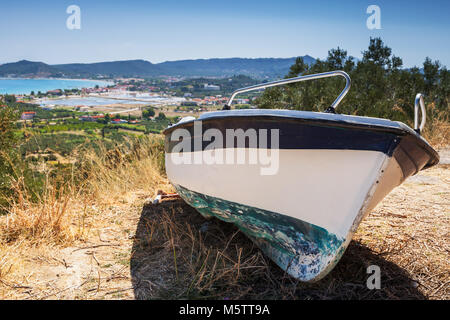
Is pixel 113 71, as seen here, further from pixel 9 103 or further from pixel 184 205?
pixel 184 205

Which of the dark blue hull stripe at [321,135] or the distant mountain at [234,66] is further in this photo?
the distant mountain at [234,66]

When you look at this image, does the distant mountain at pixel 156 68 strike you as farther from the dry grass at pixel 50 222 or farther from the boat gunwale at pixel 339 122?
the boat gunwale at pixel 339 122

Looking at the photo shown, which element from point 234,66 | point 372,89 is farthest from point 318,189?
point 234,66

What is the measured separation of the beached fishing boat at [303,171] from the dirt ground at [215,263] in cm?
26

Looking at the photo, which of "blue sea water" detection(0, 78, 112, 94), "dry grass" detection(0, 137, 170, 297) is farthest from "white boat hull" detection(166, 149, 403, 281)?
"blue sea water" detection(0, 78, 112, 94)

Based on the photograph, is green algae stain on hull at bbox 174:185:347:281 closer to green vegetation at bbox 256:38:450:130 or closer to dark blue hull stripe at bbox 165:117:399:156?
dark blue hull stripe at bbox 165:117:399:156

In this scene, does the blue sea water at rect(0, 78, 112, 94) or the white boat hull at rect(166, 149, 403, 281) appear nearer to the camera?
the white boat hull at rect(166, 149, 403, 281)

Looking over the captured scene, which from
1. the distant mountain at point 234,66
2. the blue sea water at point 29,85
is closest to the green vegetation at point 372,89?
the distant mountain at point 234,66

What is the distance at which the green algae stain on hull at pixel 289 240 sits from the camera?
2.08 metres

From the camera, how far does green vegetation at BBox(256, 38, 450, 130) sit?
7.92 m

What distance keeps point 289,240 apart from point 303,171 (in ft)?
1.86

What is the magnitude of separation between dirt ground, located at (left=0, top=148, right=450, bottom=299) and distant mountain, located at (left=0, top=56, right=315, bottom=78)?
9.20 metres

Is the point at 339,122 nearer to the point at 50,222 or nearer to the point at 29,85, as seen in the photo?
the point at 50,222
